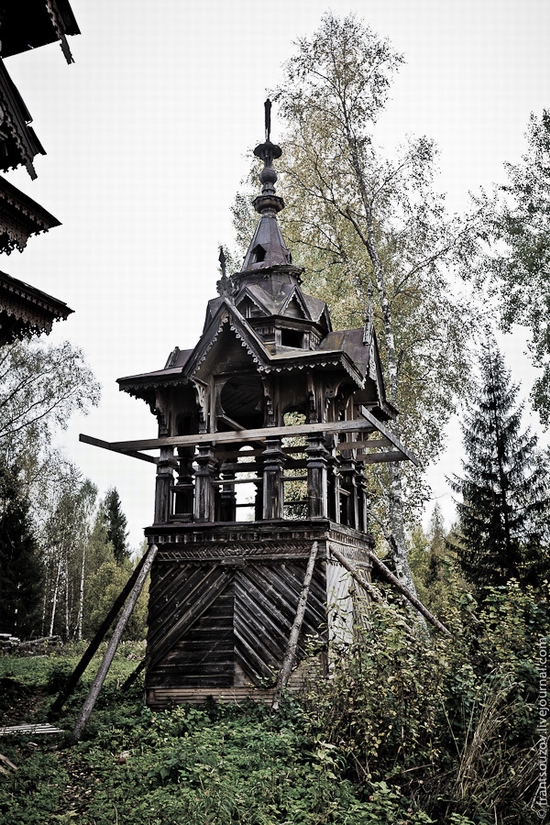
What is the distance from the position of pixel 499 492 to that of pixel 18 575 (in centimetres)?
2115

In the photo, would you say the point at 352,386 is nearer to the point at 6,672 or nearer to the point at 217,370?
the point at 217,370

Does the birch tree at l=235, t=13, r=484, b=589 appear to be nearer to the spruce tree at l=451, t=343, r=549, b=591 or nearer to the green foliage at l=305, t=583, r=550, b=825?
the spruce tree at l=451, t=343, r=549, b=591

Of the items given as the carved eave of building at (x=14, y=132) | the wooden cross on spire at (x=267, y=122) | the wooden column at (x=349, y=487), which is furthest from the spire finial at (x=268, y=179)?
the carved eave of building at (x=14, y=132)

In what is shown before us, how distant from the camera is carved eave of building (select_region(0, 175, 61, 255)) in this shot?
8.44 meters

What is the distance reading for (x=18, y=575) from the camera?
32219 millimetres

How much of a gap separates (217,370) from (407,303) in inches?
423

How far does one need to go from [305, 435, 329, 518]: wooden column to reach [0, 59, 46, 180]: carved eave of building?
19.6 ft

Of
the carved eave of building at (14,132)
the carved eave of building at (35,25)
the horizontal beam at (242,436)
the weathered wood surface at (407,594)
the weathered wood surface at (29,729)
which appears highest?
the carved eave of building at (35,25)

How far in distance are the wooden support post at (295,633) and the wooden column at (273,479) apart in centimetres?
87

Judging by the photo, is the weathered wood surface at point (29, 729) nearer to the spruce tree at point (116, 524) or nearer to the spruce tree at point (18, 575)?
the spruce tree at point (18, 575)

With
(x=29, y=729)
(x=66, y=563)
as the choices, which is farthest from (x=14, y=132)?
(x=66, y=563)

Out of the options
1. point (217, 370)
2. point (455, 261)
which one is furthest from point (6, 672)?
point (455, 261)

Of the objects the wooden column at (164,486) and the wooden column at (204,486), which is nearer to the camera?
the wooden column at (204,486)

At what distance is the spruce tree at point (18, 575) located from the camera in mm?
31641
